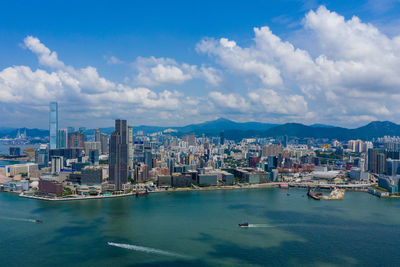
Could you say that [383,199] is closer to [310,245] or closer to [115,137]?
[310,245]

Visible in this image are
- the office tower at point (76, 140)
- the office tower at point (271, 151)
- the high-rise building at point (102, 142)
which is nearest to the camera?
the office tower at point (271, 151)

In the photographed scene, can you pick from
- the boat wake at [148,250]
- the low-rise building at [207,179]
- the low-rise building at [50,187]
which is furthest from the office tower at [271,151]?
the boat wake at [148,250]

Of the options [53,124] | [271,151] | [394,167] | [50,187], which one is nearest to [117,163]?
[50,187]

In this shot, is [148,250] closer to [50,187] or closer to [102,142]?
[50,187]

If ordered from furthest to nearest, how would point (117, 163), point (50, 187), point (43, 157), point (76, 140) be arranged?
1. point (76, 140)
2. point (43, 157)
3. point (117, 163)
4. point (50, 187)

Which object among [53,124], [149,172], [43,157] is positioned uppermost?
[53,124]

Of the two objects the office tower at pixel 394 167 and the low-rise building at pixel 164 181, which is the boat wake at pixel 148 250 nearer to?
the low-rise building at pixel 164 181

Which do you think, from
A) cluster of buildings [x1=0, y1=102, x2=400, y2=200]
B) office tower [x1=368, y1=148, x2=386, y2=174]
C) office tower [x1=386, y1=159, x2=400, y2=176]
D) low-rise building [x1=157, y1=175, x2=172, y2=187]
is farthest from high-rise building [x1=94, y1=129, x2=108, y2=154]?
office tower [x1=386, y1=159, x2=400, y2=176]
